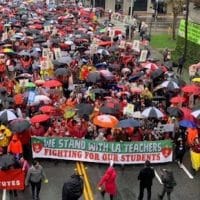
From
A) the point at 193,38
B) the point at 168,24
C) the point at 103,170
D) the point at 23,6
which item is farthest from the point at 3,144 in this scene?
the point at 168,24

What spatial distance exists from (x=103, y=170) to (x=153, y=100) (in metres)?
6.01

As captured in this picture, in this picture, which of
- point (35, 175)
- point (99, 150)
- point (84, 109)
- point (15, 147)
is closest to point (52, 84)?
point (84, 109)

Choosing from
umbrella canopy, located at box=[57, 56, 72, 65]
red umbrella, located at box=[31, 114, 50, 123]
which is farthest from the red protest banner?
umbrella canopy, located at box=[57, 56, 72, 65]

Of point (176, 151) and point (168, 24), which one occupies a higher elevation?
point (176, 151)

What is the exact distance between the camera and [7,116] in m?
18.0

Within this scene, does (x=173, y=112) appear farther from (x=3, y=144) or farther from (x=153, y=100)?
(x=3, y=144)

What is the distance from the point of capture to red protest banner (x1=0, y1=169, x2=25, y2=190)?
14898 millimetres

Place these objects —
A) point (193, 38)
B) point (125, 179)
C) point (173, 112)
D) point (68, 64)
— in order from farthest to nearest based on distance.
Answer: point (193, 38) → point (68, 64) → point (173, 112) → point (125, 179)

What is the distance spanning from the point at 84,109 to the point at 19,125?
3.17m

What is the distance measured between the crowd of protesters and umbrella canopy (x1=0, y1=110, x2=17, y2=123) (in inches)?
1.3

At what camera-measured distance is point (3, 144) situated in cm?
1689

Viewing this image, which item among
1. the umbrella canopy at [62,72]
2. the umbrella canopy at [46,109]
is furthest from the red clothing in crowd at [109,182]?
the umbrella canopy at [62,72]

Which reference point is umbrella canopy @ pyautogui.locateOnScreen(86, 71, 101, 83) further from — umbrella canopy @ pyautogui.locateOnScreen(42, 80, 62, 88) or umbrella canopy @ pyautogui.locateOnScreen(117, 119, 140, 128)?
umbrella canopy @ pyautogui.locateOnScreen(117, 119, 140, 128)

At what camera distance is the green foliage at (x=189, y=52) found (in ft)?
110
